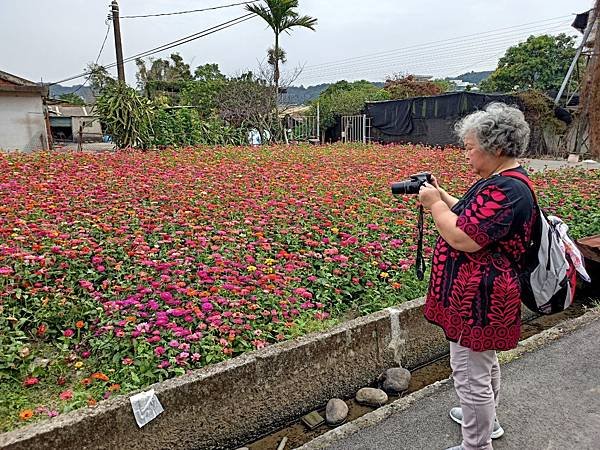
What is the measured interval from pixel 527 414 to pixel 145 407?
1.70 m

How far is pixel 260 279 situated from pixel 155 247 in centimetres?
81

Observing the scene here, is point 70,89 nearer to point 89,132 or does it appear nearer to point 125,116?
point 89,132

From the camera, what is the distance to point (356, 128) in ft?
51.6

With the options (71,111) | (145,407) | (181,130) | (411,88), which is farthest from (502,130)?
(71,111)

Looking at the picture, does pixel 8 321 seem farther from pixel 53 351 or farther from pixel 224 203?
pixel 224 203

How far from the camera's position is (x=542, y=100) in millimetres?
13117

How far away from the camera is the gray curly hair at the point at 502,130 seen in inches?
61.2

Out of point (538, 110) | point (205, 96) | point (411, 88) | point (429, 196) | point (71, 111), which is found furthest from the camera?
point (71, 111)

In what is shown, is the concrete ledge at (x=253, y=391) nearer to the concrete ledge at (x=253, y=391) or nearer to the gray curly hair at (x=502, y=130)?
the concrete ledge at (x=253, y=391)

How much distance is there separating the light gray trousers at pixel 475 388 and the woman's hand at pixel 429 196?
537 mm

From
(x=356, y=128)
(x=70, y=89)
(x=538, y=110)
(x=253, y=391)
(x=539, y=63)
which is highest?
(x=70, y=89)

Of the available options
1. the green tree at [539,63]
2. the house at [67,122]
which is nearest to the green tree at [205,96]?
the house at [67,122]

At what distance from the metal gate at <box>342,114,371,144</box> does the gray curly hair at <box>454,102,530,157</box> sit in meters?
14.0

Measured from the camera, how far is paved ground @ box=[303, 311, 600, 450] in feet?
6.49
